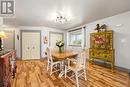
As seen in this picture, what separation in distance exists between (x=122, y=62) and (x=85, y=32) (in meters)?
2.95

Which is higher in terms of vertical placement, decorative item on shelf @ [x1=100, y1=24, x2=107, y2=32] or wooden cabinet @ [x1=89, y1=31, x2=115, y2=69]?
decorative item on shelf @ [x1=100, y1=24, x2=107, y2=32]

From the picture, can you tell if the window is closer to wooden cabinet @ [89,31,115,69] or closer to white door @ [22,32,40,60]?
wooden cabinet @ [89,31,115,69]

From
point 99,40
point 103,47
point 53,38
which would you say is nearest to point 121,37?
point 103,47

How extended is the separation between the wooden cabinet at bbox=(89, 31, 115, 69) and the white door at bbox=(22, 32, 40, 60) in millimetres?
3713

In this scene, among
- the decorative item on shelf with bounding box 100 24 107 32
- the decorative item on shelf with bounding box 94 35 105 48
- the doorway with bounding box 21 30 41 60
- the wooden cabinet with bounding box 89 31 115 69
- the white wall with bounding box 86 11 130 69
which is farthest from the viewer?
the doorway with bounding box 21 30 41 60

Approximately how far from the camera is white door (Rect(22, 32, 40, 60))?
26.0 ft

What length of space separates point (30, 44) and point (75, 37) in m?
A: 3.01

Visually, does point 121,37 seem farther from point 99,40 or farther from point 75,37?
point 75,37

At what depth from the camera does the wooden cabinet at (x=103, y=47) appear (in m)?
4.92

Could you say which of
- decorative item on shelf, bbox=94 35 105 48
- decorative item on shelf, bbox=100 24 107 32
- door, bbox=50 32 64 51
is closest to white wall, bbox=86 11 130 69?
decorative item on shelf, bbox=100 24 107 32

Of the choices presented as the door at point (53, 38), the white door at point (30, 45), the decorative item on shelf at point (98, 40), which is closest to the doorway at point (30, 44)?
the white door at point (30, 45)

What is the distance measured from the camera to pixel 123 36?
15.4ft

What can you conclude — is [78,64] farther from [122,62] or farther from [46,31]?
[46,31]

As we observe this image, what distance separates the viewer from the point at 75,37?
28.3ft
